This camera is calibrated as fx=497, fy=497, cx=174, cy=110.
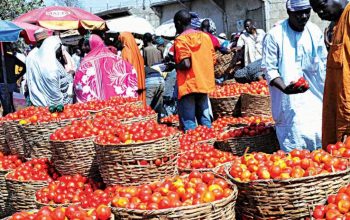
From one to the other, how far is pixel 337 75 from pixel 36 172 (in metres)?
3.10

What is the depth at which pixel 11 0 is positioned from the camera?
→ 21.0 meters

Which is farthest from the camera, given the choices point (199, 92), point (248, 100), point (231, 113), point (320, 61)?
point (231, 113)

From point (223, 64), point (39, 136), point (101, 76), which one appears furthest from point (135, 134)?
point (223, 64)

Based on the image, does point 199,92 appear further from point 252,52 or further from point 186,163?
point 252,52

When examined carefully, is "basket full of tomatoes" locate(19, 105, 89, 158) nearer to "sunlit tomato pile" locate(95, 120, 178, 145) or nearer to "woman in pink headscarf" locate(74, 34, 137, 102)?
"sunlit tomato pile" locate(95, 120, 178, 145)

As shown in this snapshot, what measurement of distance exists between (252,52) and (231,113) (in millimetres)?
3641

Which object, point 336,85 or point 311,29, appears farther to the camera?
point 311,29

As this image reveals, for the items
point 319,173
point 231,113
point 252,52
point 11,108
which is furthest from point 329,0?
point 11,108

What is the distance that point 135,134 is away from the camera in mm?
4125

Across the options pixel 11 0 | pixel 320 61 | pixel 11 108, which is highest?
pixel 11 0

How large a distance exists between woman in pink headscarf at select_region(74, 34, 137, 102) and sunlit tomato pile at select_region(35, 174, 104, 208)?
313cm

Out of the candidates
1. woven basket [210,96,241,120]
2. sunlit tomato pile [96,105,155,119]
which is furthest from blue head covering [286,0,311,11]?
woven basket [210,96,241,120]

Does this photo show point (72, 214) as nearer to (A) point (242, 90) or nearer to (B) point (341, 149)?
(B) point (341, 149)

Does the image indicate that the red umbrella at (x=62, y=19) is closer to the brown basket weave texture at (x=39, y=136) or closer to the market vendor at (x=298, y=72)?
the brown basket weave texture at (x=39, y=136)
